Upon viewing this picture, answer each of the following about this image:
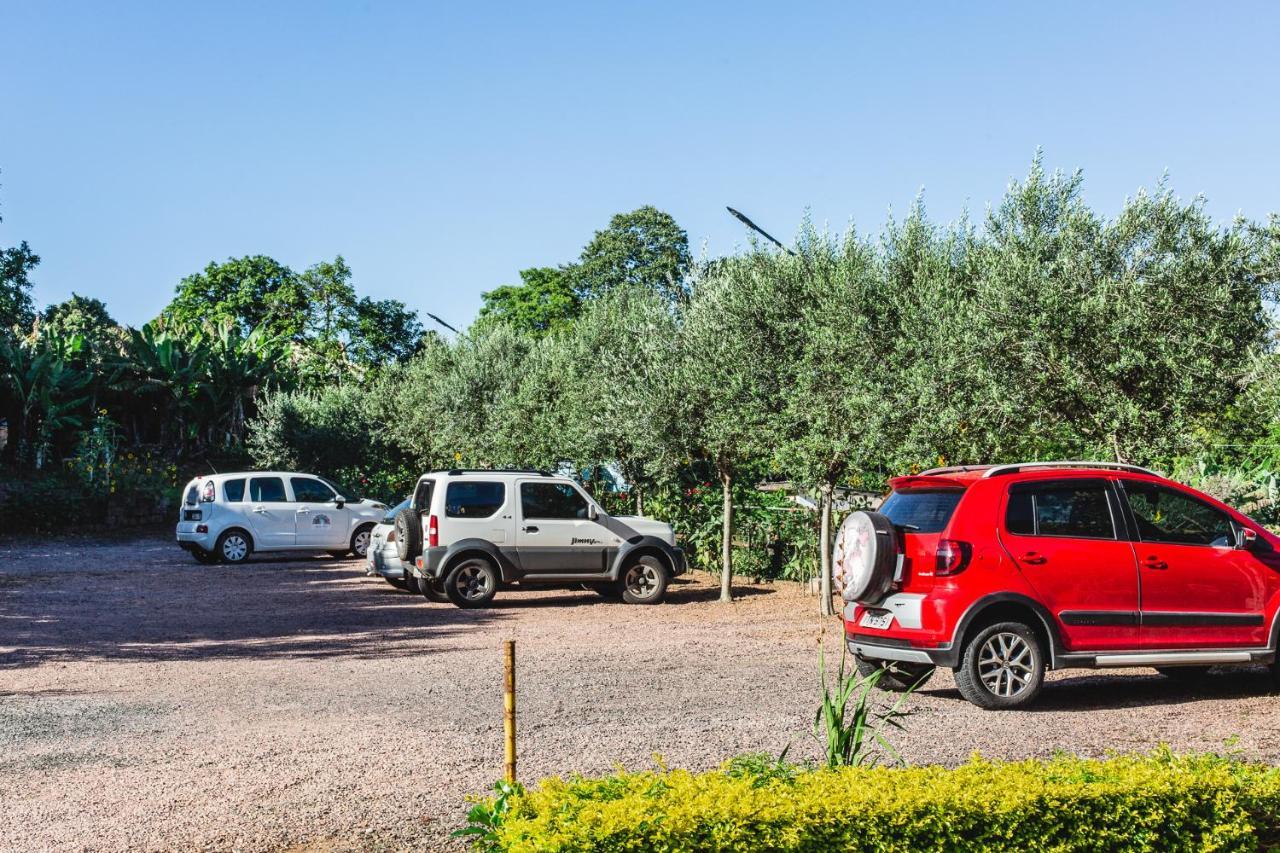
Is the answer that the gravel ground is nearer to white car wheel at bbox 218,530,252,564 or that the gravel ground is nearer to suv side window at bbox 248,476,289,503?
white car wheel at bbox 218,530,252,564

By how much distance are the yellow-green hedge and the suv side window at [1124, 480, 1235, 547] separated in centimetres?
428

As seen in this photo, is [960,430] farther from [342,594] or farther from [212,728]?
[342,594]

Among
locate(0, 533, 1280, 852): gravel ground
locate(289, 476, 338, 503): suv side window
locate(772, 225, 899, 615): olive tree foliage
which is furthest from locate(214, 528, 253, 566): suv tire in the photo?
locate(772, 225, 899, 615): olive tree foliage

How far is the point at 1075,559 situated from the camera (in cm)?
916

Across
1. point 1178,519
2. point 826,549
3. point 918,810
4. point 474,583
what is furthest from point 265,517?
point 918,810

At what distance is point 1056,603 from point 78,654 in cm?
948

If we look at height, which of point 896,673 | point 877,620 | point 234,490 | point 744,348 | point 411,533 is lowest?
point 896,673

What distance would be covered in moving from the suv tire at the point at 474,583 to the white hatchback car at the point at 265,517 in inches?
355

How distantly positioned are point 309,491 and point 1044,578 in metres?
18.5

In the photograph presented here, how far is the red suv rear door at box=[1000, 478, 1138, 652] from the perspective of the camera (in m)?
9.07

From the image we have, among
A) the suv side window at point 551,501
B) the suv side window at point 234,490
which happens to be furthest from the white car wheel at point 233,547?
the suv side window at point 551,501

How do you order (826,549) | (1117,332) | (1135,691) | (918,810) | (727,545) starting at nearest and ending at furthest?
(918,810) → (1135,691) → (1117,332) → (826,549) → (727,545)

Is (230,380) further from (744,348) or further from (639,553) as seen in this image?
(744,348)

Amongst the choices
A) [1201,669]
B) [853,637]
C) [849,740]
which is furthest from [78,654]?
[1201,669]
